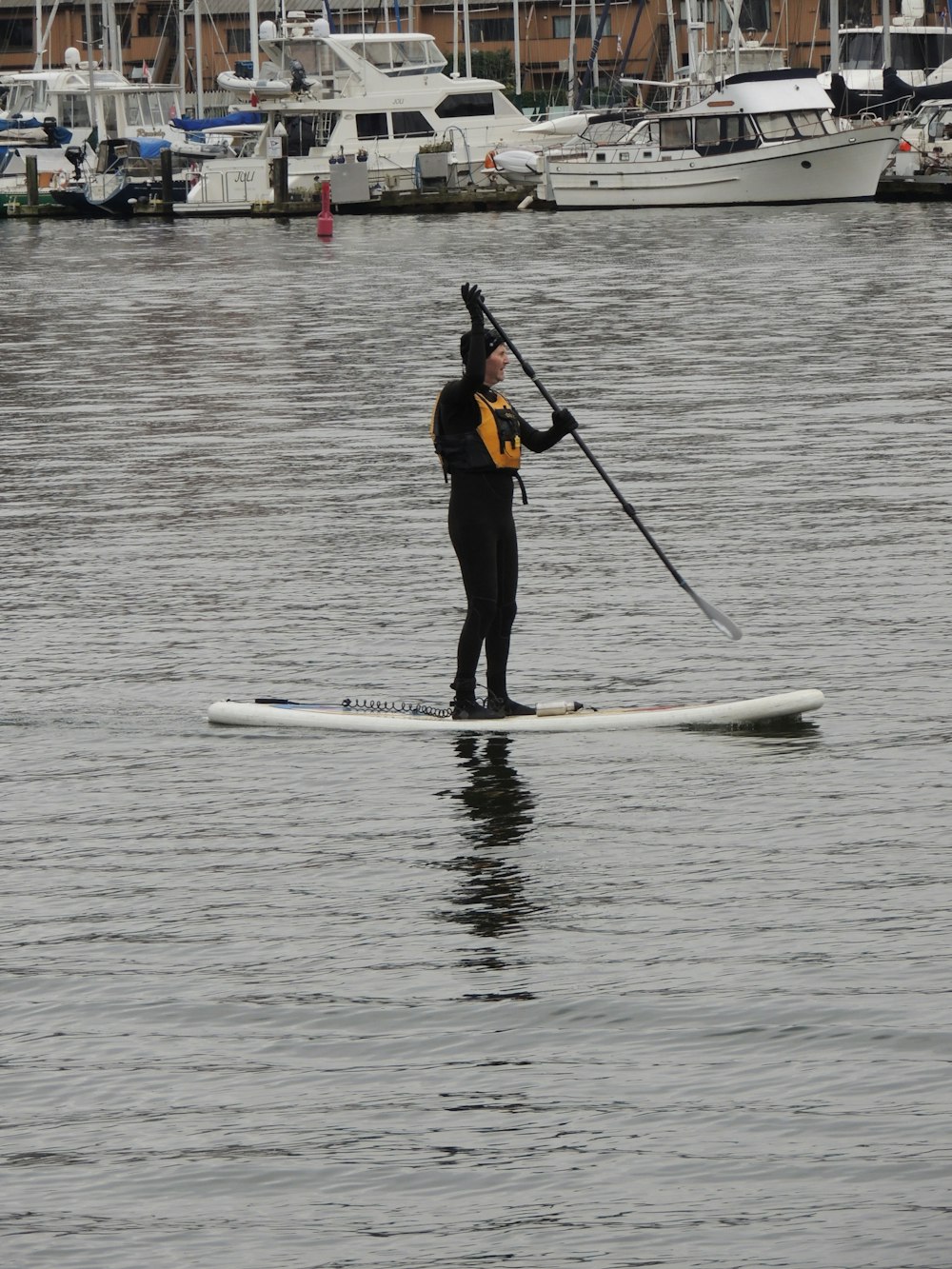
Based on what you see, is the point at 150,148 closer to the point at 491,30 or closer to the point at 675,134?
the point at 675,134

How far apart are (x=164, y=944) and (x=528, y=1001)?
1.56 metres

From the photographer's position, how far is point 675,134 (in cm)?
7581

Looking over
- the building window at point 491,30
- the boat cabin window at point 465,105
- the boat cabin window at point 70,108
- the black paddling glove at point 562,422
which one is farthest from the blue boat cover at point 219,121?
the black paddling glove at point 562,422

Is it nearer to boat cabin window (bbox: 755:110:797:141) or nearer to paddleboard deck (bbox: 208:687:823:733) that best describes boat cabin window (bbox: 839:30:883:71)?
boat cabin window (bbox: 755:110:797:141)

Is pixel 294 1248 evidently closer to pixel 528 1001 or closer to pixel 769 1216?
pixel 769 1216

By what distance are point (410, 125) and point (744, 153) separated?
12.7 m

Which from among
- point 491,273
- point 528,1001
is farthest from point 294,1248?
point 491,273

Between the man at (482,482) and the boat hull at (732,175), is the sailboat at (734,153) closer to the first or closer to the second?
the boat hull at (732,175)

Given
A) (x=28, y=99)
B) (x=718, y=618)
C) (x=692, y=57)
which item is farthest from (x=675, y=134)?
(x=718, y=618)

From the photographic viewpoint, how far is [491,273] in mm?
49188

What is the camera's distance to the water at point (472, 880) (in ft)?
22.6

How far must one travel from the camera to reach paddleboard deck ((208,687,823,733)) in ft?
40.1

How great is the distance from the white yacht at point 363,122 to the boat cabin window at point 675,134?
22.3ft

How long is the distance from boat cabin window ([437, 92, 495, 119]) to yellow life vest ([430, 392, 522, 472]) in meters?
70.8
